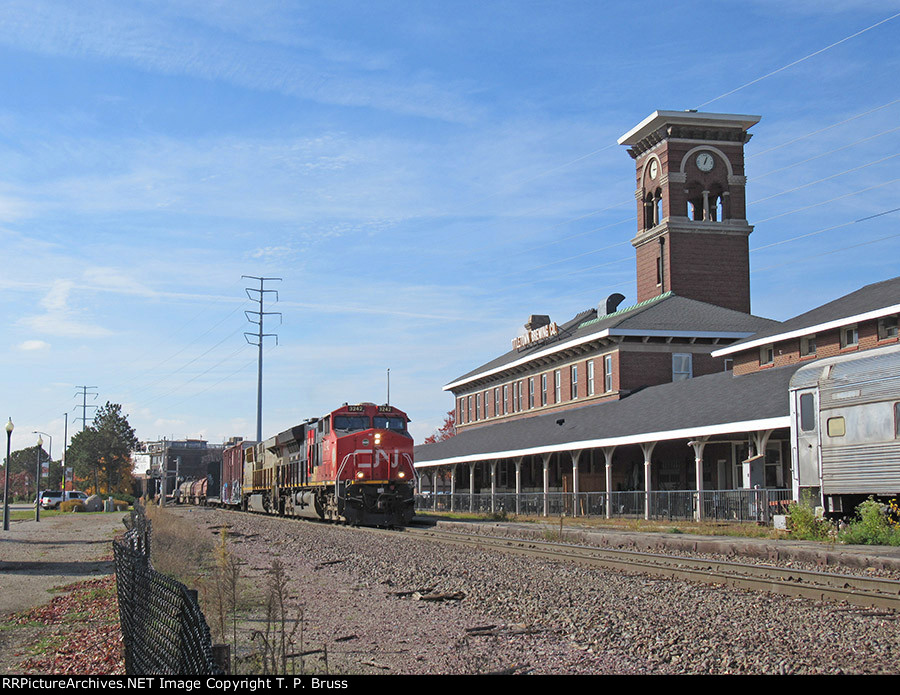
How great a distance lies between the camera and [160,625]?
22.2ft

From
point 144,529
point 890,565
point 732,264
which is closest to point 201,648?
point 144,529

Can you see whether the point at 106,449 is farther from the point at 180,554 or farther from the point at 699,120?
the point at 180,554

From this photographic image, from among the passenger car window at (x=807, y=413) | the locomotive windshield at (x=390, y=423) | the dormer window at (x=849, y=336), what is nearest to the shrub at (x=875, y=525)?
the passenger car window at (x=807, y=413)

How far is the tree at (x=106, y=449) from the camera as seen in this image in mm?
81375

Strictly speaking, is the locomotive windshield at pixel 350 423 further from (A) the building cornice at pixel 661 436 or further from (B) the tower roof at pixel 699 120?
(B) the tower roof at pixel 699 120

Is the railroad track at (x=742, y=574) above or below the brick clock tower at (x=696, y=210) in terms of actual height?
below


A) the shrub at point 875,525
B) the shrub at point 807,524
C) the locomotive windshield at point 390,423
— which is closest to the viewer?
the shrub at point 875,525

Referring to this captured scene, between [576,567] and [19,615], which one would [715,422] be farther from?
[19,615]

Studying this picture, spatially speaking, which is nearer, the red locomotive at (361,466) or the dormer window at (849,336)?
the red locomotive at (361,466)

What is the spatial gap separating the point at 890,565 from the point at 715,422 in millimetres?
13066

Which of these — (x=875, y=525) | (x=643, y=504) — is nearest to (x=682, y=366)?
(x=643, y=504)

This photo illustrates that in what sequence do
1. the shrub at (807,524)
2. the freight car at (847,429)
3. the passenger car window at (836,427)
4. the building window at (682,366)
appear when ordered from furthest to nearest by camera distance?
1. the building window at (682,366)
2. the passenger car window at (836,427)
3. the shrub at (807,524)
4. the freight car at (847,429)

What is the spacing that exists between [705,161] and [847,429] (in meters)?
38.7

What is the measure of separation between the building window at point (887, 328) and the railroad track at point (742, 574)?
565 inches
